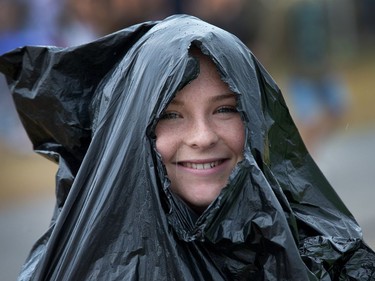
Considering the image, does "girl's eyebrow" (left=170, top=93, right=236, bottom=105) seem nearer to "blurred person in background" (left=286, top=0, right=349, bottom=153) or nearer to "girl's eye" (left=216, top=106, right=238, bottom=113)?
"girl's eye" (left=216, top=106, right=238, bottom=113)

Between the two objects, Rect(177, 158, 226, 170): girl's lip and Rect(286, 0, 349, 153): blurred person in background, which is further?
Rect(286, 0, 349, 153): blurred person in background

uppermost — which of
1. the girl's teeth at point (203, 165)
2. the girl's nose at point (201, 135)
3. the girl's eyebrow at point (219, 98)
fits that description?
the girl's eyebrow at point (219, 98)

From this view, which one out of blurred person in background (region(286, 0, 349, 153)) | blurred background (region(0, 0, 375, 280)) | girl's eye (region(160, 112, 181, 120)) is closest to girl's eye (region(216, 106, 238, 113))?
girl's eye (region(160, 112, 181, 120))

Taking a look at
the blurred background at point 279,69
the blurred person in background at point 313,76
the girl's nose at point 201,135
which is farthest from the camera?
the blurred person in background at point 313,76

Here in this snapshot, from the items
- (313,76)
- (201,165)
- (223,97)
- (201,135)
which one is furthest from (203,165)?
(313,76)

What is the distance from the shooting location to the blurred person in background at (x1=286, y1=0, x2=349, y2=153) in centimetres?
662

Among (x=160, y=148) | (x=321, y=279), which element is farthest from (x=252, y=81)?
(x=321, y=279)

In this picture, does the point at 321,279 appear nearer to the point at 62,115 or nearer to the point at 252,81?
the point at 252,81

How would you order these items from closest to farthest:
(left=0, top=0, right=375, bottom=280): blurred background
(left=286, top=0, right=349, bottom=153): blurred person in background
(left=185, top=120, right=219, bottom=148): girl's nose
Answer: (left=185, top=120, right=219, bottom=148): girl's nose, (left=0, top=0, right=375, bottom=280): blurred background, (left=286, top=0, right=349, bottom=153): blurred person in background

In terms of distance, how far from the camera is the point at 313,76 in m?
6.90

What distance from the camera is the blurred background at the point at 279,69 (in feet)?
20.5

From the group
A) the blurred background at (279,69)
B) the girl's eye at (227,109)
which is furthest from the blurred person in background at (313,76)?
the girl's eye at (227,109)

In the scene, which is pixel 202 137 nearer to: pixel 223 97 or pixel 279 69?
pixel 223 97

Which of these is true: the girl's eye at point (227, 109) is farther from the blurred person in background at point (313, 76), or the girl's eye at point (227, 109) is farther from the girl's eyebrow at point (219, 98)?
the blurred person in background at point (313, 76)
